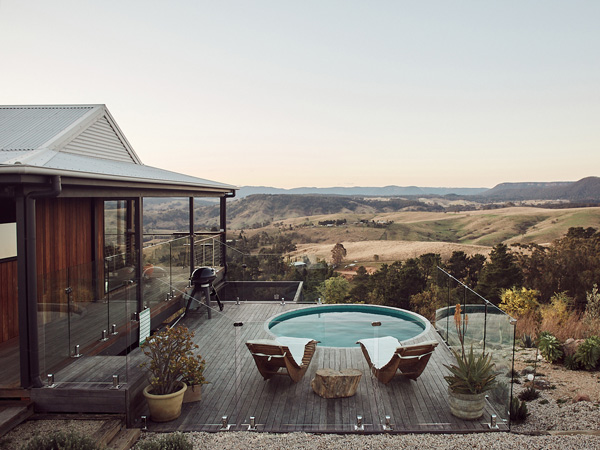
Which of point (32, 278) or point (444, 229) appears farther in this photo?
Result: point (444, 229)

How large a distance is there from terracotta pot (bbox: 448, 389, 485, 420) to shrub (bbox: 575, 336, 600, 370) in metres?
3.46

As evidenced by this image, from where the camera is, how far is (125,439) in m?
4.76

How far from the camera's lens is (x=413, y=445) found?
4.68 metres

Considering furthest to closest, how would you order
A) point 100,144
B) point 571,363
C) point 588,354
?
point 100,144 < point 571,363 < point 588,354

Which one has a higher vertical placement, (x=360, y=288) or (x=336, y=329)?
(x=336, y=329)

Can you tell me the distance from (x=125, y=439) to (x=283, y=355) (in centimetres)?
211

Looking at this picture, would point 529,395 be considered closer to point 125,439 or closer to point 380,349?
point 380,349

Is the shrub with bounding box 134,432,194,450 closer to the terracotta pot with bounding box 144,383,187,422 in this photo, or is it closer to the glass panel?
the terracotta pot with bounding box 144,383,187,422

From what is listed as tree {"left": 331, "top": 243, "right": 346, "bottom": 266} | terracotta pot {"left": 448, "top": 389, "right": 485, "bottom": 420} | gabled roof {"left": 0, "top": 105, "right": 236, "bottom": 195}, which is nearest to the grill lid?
gabled roof {"left": 0, "top": 105, "right": 236, "bottom": 195}

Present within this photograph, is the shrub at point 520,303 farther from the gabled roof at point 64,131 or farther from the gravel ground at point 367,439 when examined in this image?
the gabled roof at point 64,131

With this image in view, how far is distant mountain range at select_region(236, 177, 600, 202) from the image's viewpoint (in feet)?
212

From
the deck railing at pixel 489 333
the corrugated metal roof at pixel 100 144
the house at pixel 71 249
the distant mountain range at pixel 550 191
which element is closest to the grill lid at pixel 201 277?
the house at pixel 71 249

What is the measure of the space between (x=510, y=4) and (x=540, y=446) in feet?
57.1

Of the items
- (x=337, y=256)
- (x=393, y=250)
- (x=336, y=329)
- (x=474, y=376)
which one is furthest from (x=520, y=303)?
(x=393, y=250)
